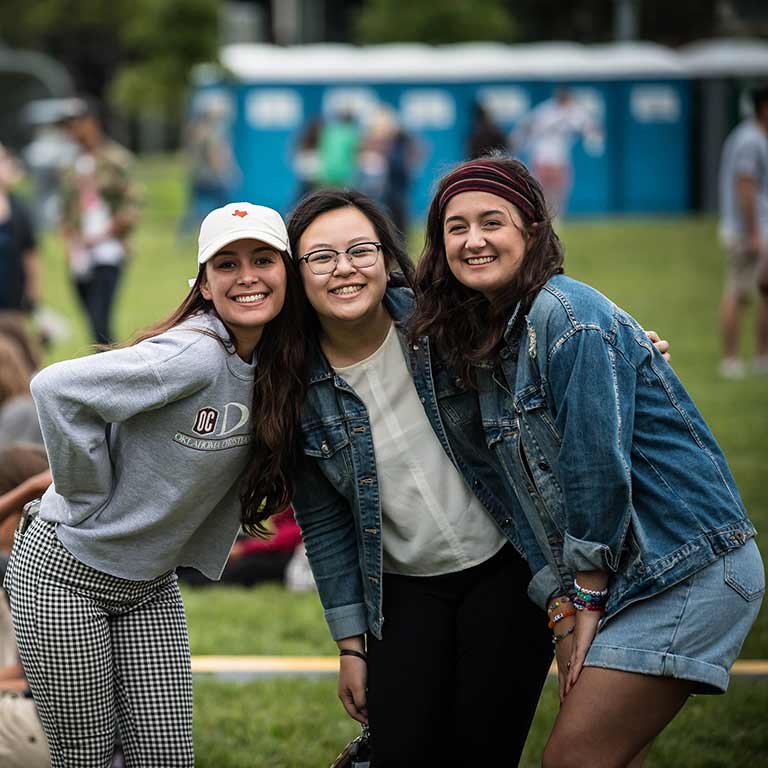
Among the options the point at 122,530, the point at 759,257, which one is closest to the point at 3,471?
the point at 122,530

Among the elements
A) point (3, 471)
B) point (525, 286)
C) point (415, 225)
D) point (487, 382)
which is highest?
point (525, 286)

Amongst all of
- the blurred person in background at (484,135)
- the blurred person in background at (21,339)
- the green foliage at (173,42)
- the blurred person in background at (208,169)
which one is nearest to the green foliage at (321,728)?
the blurred person in background at (21,339)

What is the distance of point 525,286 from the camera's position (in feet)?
10.2

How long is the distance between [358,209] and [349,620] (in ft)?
3.71

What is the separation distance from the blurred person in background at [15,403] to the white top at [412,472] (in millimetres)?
2767

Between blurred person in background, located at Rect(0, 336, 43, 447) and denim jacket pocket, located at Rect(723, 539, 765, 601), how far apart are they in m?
3.66

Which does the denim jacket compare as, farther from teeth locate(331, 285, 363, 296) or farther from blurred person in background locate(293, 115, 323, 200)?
blurred person in background locate(293, 115, 323, 200)

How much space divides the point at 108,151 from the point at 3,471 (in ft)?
22.8

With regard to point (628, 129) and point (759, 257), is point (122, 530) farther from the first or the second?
point (628, 129)

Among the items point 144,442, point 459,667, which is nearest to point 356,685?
point 459,667

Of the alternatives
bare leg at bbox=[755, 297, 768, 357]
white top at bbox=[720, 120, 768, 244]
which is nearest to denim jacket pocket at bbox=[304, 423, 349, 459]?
white top at bbox=[720, 120, 768, 244]

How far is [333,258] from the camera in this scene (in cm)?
335

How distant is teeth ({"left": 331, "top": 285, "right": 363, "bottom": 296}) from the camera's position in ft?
10.9

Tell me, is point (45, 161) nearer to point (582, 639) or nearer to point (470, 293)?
point (470, 293)
